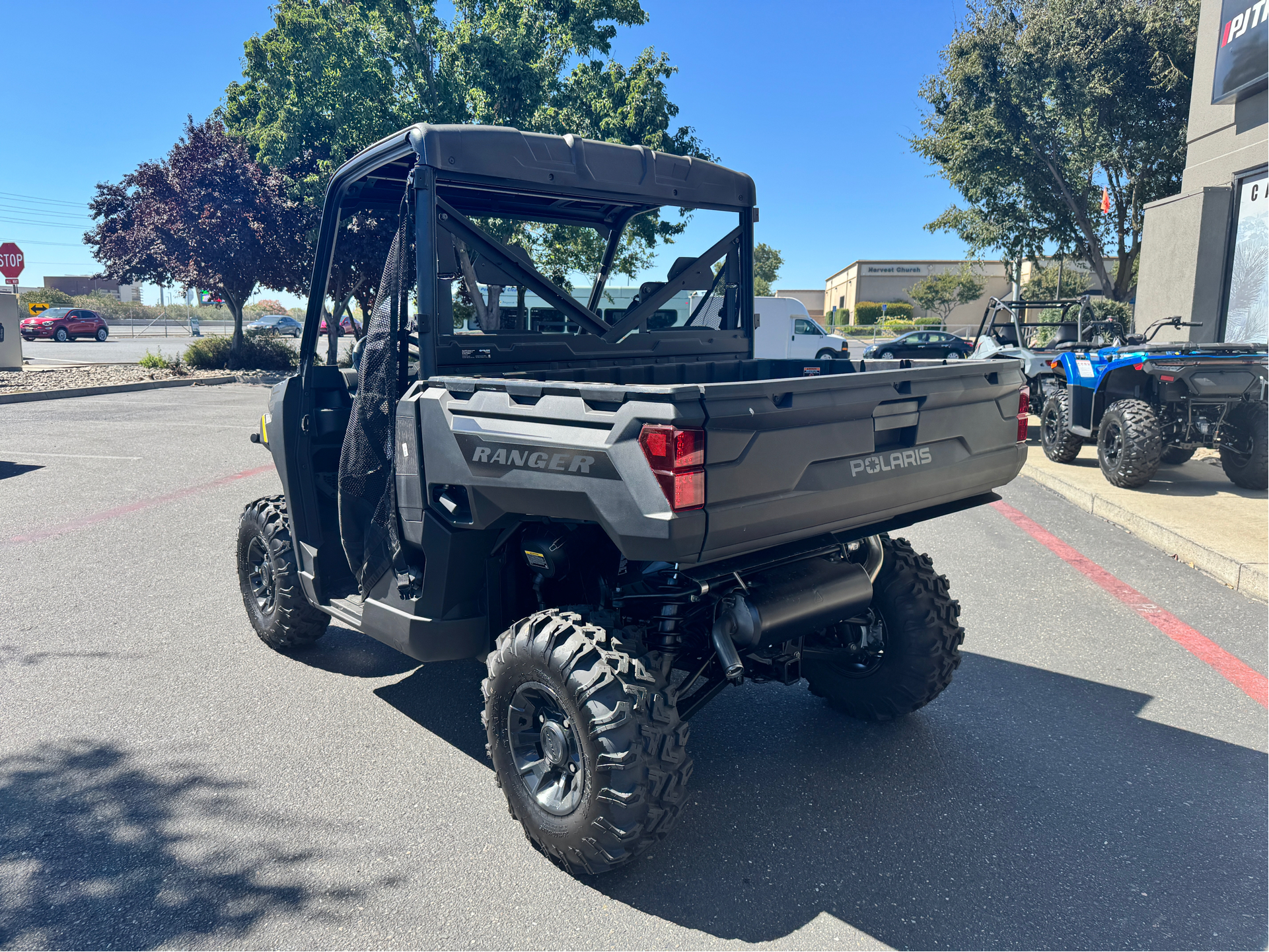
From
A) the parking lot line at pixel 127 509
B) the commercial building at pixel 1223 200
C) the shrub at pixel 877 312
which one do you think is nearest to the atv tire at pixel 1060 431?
the commercial building at pixel 1223 200

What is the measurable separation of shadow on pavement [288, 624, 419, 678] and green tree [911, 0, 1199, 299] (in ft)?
76.1

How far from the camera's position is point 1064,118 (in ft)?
74.7

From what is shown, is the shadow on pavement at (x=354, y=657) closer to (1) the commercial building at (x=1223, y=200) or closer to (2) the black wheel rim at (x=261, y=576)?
(2) the black wheel rim at (x=261, y=576)

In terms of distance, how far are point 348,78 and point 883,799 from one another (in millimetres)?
20934

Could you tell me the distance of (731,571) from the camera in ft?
9.03

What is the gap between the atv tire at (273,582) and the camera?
4320 mm

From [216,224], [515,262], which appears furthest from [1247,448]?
[216,224]

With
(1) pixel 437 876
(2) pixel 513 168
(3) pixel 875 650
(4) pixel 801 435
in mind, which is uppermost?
(2) pixel 513 168

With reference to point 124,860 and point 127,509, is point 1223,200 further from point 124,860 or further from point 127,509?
point 124,860

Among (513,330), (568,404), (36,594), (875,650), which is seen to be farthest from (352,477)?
(36,594)

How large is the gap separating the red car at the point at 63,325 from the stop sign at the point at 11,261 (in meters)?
22.1

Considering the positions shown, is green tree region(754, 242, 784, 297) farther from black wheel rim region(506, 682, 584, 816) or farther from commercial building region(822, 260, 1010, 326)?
black wheel rim region(506, 682, 584, 816)

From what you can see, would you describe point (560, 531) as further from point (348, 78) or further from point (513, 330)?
point (348, 78)

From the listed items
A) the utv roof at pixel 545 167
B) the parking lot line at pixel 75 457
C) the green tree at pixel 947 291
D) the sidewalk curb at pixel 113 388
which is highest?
the green tree at pixel 947 291
